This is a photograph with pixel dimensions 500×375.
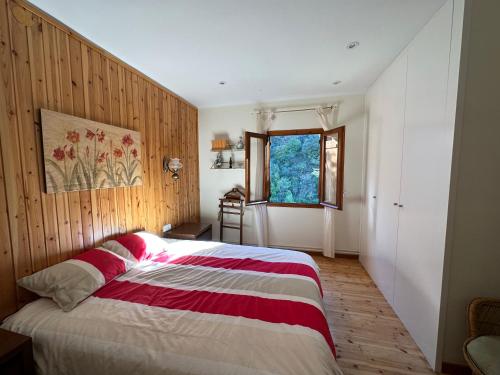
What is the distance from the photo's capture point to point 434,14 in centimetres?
158

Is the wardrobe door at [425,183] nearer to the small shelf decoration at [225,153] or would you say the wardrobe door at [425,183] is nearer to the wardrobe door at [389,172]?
the wardrobe door at [389,172]

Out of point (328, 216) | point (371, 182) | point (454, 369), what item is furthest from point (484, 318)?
point (328, 216)

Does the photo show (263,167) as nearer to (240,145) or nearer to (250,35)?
(240,145)

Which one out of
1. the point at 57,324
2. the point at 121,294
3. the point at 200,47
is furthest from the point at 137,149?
the point at 57,324

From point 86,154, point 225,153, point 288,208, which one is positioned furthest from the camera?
point 225,153

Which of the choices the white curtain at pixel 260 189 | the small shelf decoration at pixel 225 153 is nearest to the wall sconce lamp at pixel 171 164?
the small shelf decoration at pixel 225 153

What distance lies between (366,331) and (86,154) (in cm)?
292

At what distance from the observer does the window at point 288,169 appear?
3.39 meters

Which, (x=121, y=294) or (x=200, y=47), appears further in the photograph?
(x=200, y=47)

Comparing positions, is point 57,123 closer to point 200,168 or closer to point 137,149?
point 137,149

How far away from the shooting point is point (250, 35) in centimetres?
179

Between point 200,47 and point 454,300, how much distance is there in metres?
2.87

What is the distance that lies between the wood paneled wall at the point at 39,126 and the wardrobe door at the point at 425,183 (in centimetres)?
279

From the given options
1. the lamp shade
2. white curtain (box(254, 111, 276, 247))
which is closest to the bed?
the lamp shade
